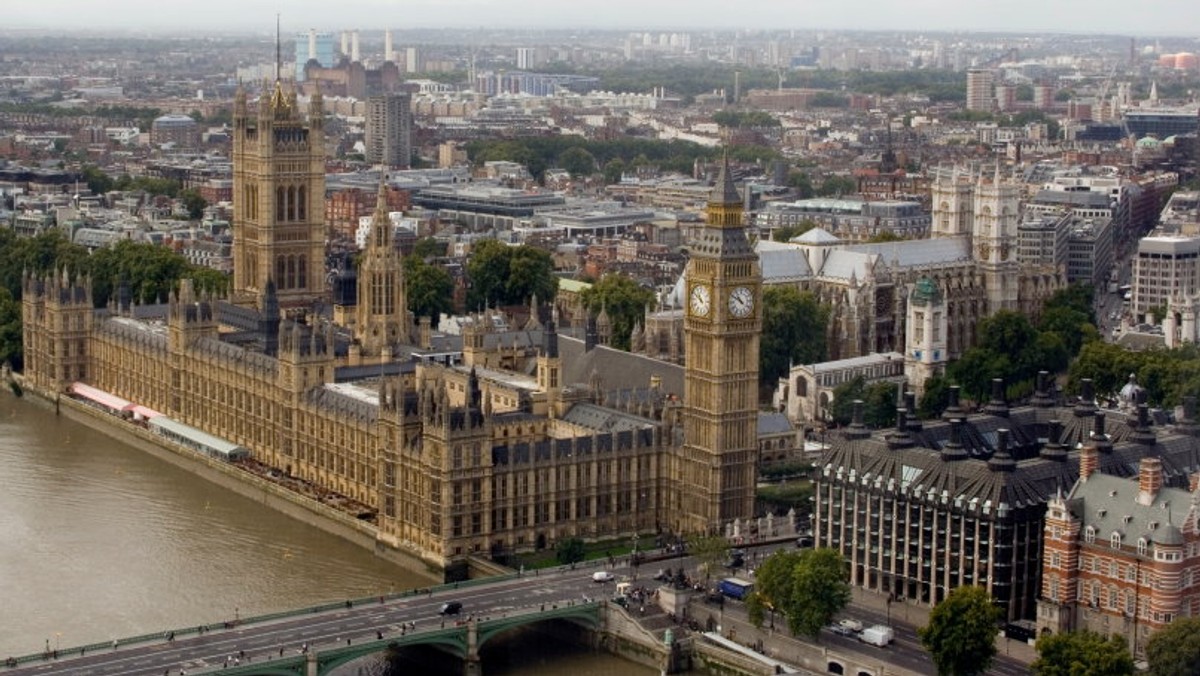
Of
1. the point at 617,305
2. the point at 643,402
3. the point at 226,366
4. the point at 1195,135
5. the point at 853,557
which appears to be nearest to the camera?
the point at 853,557

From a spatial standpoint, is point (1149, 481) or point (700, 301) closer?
point (1149, 481)

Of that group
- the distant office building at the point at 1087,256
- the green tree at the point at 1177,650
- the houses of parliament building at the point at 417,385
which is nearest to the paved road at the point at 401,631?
the green tree at the point at 1177,650

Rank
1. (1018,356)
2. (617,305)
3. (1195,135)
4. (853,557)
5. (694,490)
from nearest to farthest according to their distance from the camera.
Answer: (853,557), (694,490), (1018,356), (617,305), (1195,135)

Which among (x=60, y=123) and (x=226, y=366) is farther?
(x=60, y=123)

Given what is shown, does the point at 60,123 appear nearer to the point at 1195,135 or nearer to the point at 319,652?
the point at 1195,135

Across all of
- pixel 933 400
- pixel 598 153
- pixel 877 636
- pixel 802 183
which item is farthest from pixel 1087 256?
pixel 598 153

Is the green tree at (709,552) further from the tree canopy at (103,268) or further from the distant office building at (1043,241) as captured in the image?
the distant office building at (1043,241)

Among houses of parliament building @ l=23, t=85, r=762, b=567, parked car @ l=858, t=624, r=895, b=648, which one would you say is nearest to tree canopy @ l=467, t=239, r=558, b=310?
houses of parliament building @ l=23, t=85, r=762, b=567

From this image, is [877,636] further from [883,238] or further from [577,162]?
[577,162]

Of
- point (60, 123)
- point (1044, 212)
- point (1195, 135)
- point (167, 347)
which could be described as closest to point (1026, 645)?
point (167, 347)
